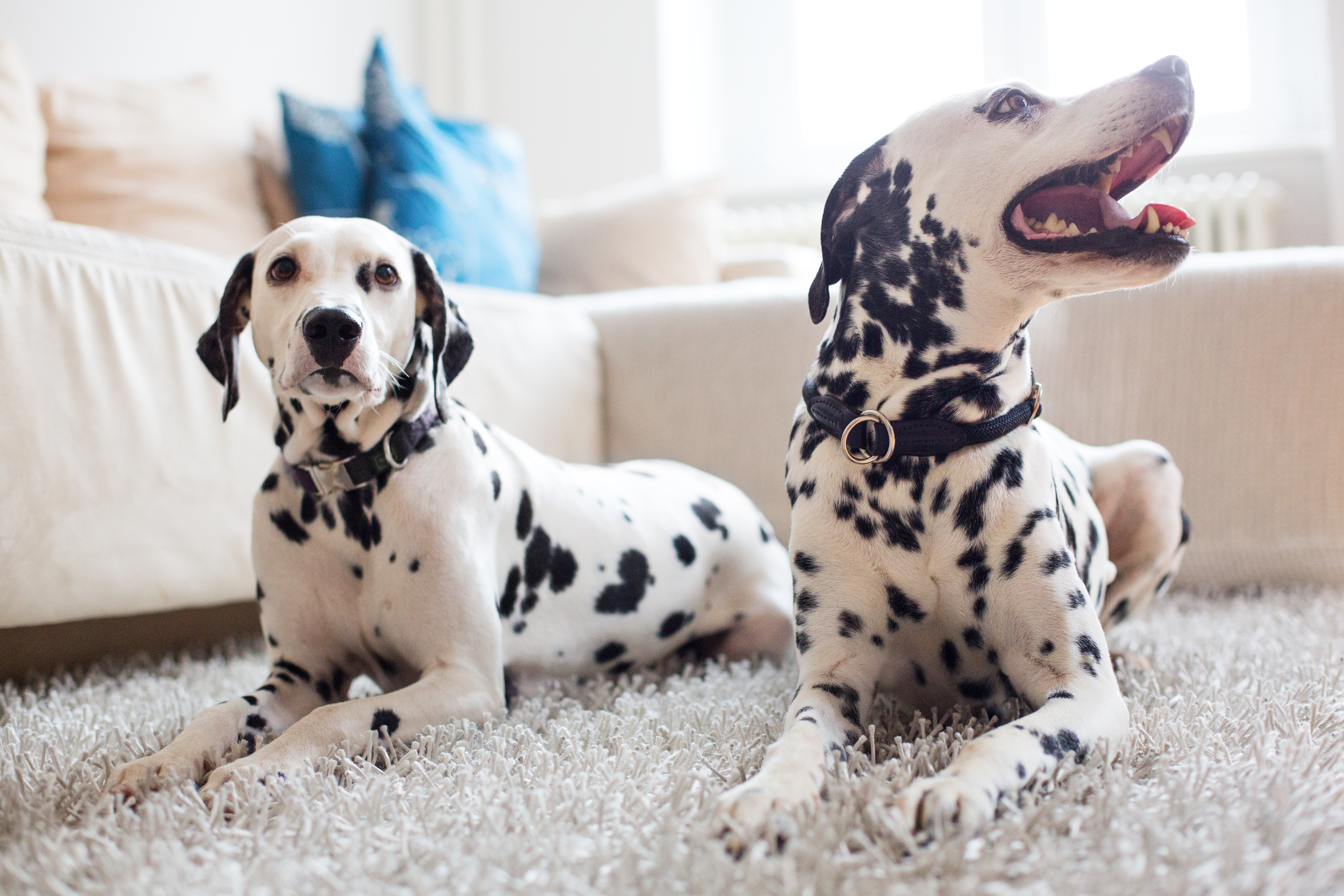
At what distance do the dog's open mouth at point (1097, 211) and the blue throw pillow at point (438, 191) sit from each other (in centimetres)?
209

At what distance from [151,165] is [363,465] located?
6.73ft

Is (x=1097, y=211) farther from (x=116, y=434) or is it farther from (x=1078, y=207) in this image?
(x=116, y=434)

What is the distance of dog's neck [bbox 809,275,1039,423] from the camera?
1348 millimetres

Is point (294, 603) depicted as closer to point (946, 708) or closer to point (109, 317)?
point (109, 317)

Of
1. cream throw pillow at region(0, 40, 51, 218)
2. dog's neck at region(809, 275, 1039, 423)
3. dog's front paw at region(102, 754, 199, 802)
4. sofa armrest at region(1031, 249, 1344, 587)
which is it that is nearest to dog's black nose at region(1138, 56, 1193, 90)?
dog's neck at region(809, 275, 1039, 423)

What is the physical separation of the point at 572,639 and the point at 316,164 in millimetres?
2156

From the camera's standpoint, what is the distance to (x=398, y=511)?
4.86 ft

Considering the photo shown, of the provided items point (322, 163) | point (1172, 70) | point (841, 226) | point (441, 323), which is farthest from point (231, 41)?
point (1172, 70)

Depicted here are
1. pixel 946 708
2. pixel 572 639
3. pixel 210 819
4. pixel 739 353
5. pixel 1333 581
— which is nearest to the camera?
pixel 210 819

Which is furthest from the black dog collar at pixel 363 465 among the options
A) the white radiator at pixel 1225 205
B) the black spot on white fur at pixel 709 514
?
the white radiator at pixel 1225 205

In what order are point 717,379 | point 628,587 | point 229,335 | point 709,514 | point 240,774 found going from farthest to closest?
point 717,379 < point 709,514 < point 628,587 < point 229,335 < point 240,774

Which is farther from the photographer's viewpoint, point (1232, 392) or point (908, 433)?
A: point (1232, 392)

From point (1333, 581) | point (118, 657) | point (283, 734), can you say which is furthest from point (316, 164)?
point (1333, 581)

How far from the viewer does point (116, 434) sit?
1.86 m
